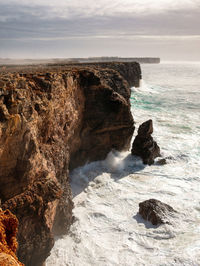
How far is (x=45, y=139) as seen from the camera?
40.6 feet

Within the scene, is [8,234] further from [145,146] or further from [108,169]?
[145,146]

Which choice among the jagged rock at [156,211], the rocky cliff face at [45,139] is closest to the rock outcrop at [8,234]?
the rocky cliff face at [45,139]

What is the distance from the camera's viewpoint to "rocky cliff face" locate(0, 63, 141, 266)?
9.08m

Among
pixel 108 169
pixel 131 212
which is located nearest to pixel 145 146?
pixel 108 169

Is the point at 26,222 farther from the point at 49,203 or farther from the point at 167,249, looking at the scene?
the point at 167,249

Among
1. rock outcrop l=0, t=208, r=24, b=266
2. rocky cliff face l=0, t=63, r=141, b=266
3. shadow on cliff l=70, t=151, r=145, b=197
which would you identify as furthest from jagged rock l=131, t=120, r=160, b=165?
rock outcrop l=0, t=208, r=24, b=266

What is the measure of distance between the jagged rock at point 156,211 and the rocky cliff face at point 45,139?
4.19 m

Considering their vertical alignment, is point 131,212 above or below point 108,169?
below

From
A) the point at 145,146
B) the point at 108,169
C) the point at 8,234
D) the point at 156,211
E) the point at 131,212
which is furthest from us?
the point at 145,146

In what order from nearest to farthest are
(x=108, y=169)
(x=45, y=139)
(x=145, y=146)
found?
(x=45, y=139) < (x=108, y=169) < (x=145, y=146)

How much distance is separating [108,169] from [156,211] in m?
7.05

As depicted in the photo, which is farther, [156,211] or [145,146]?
[145,146]

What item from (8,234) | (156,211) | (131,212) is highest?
(8,234)

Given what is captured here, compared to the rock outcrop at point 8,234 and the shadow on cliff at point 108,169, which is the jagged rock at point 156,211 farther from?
the rock outcrop at point 8,234
